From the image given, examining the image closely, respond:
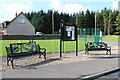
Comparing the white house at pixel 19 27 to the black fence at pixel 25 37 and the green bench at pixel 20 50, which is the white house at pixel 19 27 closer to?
the black fence at pixel 25 37

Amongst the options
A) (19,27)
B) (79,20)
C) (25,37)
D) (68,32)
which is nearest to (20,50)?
(68,32)

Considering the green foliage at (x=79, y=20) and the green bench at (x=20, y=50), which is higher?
the green foliage at (x=79, y=20)

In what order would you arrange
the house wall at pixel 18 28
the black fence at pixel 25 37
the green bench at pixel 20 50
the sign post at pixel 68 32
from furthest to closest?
the house wall at pixel 18 28 < the black fence at pixel 25 37 < the sign post at pixel 68 32 < the green bench at pixel 20 50

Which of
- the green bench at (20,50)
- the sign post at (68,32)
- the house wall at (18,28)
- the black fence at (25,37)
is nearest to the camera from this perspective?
the green bench at (20,50)

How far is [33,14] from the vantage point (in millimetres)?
72812

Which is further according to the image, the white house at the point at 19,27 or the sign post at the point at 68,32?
the white house at the point at 19,27

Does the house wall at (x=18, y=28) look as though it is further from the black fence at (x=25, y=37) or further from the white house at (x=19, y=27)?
the black fence at (x=25, y=37)

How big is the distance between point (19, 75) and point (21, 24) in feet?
157

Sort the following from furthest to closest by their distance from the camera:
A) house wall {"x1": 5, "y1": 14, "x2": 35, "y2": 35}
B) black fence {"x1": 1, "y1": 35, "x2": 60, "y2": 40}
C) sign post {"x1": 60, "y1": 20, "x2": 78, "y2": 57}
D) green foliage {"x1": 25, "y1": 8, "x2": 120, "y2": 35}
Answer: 1. green foliage {"x1": 25, "y1": 8, "x2": 120, "y2": 35}
2. house wall {"x1": 5, "y1": 14, "x2": 35, "y2": 35}
3. black fence {"x1": 1, "y1": 35, "x2": 60, "y2": 40}
4. sign post {"x1": 60, "y1": 20, "x2": 78, "y2": 57}

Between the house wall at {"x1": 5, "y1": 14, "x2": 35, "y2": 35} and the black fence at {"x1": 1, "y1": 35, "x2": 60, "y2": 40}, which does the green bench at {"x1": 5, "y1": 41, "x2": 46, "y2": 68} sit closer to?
the black fence at {"x1": 1, "y1": 35, "x2": 60, "y2": 40}

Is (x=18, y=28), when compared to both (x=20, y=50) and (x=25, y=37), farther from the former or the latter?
(x=20, y=50)

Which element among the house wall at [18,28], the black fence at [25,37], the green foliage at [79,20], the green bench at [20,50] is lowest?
the green bench at [20,50]

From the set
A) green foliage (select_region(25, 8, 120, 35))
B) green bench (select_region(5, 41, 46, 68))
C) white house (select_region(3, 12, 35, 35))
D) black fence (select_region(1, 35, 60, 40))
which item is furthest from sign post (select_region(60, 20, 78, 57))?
green foliage (select_region(25, 8, 120, 35))

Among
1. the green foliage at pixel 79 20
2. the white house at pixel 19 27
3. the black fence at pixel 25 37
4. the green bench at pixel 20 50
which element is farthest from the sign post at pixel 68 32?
the green foliage at pixel 79 20
